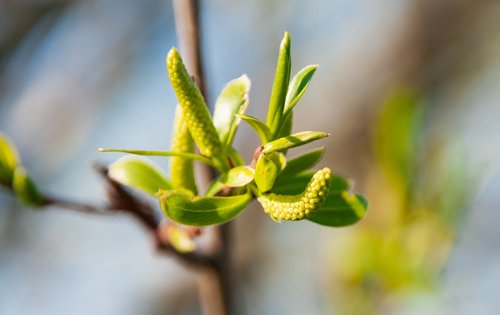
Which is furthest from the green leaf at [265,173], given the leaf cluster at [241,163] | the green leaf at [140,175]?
the green leaf at [140,175]

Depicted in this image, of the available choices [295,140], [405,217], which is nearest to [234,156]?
[295,140]

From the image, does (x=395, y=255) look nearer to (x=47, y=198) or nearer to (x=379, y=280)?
(x=379, y=280)

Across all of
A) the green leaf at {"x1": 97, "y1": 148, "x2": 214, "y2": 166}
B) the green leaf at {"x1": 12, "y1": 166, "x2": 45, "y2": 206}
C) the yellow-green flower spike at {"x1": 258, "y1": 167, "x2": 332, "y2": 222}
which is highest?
the green leaf at {"x1": 97, "y1": 148, "x2": 214, "y2": 166}

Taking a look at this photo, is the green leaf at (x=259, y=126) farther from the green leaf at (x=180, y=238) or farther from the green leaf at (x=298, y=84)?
the green leaf at (x=180, y=238)

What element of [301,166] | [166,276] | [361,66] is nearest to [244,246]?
[166,276]

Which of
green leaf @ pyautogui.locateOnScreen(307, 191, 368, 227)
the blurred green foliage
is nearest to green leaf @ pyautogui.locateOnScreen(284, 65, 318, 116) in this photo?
green leaf @ pyautogui.locateOnScreen(307, 191, 368, 227)

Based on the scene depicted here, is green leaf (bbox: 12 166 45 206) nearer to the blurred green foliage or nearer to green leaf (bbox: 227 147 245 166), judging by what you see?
green leaf (bbox: 227 147 245 166)

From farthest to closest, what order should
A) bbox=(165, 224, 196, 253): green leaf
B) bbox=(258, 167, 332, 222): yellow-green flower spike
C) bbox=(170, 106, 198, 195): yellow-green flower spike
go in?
bbox=(165, 224, 196, 253): green leaf < bbox=(170, 106, 198, 195): yellow-green flower spike < bbox=(258, 167, 332, 222): yellow-green flower spike

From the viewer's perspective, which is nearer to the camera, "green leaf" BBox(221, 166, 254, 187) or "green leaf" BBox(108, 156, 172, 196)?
"green leaf" BBox(221, 166, 254, 187)
